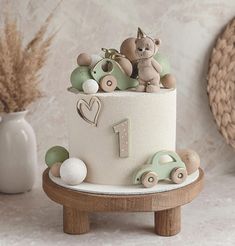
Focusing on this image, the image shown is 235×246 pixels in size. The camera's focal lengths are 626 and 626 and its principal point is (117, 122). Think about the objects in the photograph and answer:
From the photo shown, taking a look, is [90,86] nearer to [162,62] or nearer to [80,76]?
[80,76]

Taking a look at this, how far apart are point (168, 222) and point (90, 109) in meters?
0.26

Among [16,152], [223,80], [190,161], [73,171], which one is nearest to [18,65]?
[16,152]

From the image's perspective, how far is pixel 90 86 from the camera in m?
1.14

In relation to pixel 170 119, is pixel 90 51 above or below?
above

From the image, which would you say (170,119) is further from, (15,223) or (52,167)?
(15,223)

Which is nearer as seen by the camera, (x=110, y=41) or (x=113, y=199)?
(x=113, y=199)

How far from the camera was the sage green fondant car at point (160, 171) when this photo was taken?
113 centimetres

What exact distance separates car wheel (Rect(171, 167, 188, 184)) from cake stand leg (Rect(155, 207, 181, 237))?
2.1 inches

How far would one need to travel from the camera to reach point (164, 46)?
1.54 m

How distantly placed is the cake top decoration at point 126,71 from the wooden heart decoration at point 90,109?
0.07 feet

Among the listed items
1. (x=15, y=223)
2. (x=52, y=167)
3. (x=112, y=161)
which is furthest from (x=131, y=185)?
(x=15, y=223)

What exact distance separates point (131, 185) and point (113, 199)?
0.20ft

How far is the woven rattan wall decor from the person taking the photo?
157cm

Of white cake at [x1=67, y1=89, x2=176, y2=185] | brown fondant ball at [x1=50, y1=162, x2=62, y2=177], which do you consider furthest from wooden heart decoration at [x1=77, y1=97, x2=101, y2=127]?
brown fondant ball at [x1=50, y1=162, x2=62, y2=177]
